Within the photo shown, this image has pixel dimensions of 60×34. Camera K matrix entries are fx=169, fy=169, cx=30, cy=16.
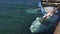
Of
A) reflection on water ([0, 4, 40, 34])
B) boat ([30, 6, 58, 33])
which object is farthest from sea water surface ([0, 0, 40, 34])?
boat ([30, 6, 58, 33])

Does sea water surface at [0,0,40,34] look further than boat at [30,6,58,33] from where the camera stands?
Yes

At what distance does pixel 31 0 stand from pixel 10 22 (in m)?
10.4

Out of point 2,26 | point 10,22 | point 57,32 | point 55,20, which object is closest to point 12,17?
point 10,22

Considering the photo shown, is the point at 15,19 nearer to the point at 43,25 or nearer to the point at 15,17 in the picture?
the point at 15,17

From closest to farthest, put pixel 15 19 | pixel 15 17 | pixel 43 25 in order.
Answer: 1. pixel 43 25
2. pixel 15 19
3. pixel 15 17

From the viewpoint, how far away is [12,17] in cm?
1811

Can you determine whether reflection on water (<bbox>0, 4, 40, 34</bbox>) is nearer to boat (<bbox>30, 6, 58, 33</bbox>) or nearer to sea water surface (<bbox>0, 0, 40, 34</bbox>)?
sea water surface (<bbox>0, 0, 40, 34</bbox>)

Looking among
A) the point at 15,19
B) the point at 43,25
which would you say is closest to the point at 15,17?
the point at 15,19

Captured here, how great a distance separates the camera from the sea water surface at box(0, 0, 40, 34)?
14523 mm

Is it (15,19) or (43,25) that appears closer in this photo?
(43,25)

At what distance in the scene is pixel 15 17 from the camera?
18.0m

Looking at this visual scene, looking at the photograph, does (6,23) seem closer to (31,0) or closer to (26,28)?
(26,28)

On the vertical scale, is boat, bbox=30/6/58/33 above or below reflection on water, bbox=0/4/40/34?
above

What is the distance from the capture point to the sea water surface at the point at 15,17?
14.5 m
